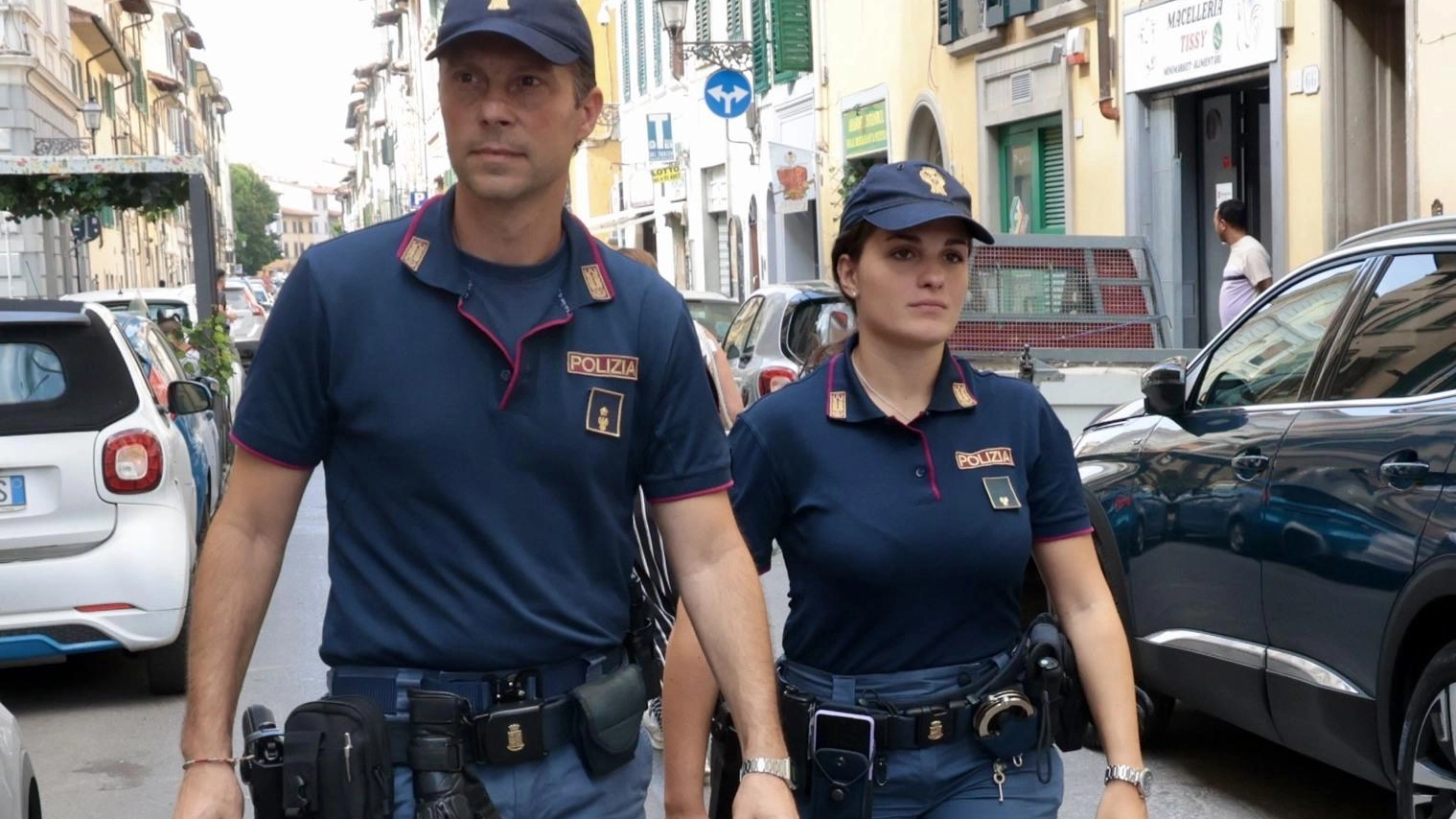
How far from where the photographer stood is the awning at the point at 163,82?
8194 centimetres

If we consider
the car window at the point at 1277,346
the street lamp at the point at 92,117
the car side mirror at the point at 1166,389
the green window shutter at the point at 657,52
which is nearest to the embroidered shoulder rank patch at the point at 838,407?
the car window at the point at 1277,346

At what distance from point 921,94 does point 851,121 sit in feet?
11.7

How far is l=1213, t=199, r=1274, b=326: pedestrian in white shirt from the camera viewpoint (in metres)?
14.0

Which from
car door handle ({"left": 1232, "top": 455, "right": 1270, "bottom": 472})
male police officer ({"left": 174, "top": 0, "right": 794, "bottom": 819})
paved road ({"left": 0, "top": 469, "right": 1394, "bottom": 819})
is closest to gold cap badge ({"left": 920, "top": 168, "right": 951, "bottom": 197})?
male police officer ({"left": 174, "top": 0, "right": 794, "bottom": 819})

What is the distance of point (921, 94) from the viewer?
2522 centimetres

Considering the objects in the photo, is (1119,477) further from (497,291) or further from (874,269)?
(497,291)

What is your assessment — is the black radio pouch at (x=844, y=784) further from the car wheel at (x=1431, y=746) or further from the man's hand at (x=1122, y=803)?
the car wheel at (x=1431, y=746)

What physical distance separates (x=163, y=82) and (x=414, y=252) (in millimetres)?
84653

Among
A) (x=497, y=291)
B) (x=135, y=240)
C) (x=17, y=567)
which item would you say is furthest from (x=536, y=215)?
(x=135, y=240)

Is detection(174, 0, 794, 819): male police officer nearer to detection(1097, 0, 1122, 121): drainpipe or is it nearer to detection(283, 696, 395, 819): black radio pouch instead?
detection(283, 696, 395, 819): black radio pouch

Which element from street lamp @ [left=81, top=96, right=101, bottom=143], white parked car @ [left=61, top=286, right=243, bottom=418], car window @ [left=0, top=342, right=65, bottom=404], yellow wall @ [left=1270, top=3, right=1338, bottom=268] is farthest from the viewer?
street lamp @ [left=81, top=96, right=101, bottom=143]

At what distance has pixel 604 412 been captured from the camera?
9.52 feet

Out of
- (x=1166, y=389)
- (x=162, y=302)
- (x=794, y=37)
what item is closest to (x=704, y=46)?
(x=794, y=37)

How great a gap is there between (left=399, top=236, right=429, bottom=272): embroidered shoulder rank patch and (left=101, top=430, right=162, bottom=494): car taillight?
5.43 meters
